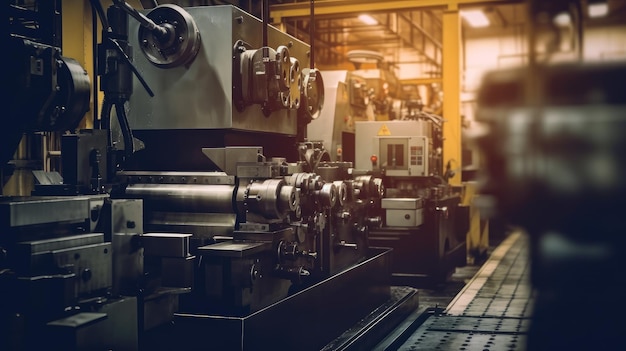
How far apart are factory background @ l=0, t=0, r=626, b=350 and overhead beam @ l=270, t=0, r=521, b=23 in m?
0.09

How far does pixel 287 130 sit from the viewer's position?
3.51m

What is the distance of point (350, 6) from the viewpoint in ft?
19.6

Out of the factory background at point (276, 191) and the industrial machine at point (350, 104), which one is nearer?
the factory background at point (276, 191)

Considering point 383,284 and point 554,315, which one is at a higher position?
point 554,315

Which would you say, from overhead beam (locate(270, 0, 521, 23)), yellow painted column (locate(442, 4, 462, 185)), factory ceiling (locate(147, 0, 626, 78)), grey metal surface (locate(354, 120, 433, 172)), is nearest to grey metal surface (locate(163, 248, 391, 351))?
grey metal surface (locate(354, 120, 433, 172))

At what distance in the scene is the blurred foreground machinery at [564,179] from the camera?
2.44 ft

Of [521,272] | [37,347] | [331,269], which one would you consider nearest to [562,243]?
[37,347]

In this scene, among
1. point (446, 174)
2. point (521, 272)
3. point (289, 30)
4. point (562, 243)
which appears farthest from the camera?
point (289, 30)

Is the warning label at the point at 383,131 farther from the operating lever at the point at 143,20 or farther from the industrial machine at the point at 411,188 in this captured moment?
the operating lever at the point at 143,20

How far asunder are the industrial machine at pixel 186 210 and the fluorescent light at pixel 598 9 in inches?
52.3

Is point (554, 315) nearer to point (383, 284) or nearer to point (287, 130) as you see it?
point (287, 130)

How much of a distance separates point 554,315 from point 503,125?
245 millimetres

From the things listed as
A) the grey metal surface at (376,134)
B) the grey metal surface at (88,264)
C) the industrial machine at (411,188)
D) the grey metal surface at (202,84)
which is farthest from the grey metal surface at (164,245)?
the grey metal surface at (376,134)

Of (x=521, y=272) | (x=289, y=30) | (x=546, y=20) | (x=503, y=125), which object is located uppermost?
(x=289, y=30)
